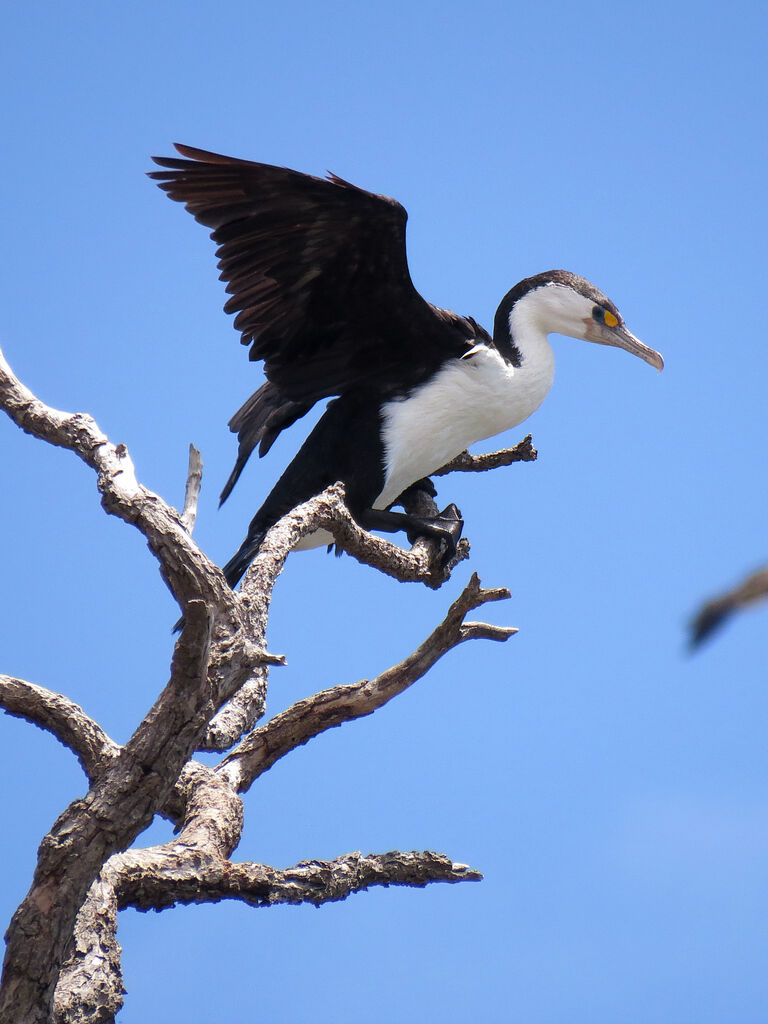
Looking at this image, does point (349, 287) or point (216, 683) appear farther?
point (349, 287)

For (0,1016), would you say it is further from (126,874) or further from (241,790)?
(241,790)

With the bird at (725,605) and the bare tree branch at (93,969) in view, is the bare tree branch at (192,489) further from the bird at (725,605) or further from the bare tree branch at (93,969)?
the bird at (725,605)

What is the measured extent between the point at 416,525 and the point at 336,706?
770mm

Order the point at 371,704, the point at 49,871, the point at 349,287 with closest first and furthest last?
the point at 49,871 → the point at 371,704 → the point at 349,287

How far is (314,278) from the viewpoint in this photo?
152 inches

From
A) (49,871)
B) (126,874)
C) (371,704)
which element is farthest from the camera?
(371,704)

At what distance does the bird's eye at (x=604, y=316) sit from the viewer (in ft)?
14.5

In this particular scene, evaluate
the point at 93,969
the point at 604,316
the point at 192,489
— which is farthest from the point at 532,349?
the point at 93,969

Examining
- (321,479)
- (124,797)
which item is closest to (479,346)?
(321,479)

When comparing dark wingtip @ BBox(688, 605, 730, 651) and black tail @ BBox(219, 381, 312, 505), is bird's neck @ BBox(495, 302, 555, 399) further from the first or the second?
dark wingtip @ BBox(688, 605, 730, 651)

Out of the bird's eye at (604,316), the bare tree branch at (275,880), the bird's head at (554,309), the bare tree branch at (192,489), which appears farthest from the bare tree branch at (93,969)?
the bird's eye at (604,316)

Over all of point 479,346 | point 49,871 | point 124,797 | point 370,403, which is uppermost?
point 479,346

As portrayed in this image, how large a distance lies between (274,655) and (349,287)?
1989 mm

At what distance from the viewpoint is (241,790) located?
3457mm
